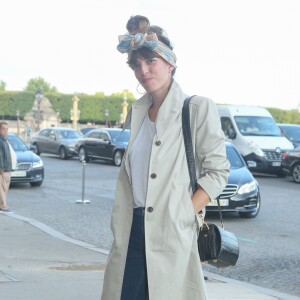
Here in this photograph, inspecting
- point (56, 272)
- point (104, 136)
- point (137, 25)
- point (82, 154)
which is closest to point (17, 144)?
point (104, 136)

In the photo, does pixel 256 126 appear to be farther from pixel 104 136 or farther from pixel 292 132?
pixel 104 136

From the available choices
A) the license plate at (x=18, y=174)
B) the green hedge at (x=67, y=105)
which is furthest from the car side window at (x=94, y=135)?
the green hedge at (x=67, y=105)

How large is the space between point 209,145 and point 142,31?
638mm

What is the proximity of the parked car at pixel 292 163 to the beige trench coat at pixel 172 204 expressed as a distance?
20.1 meters

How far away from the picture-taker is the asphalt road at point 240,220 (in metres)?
9.12

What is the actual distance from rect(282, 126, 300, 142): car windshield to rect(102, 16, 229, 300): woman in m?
26.2

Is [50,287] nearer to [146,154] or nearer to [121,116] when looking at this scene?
[146,154]

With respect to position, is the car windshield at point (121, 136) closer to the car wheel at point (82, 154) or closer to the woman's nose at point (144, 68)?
the car wheel at point (82, 154)

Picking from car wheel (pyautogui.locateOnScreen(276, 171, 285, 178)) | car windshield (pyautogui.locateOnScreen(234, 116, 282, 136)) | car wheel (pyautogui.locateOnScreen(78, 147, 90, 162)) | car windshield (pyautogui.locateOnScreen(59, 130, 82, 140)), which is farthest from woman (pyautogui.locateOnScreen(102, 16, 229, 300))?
car windshield (pyautogui.locateOnScreen(59, 130, 82, 140))

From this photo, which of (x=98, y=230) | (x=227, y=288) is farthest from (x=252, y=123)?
(x=227, y=288)

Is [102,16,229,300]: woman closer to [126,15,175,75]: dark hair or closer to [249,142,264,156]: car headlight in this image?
[126,15,175,75]: dark hair

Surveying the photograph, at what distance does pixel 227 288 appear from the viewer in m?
7.46

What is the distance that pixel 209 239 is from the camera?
12.7 feet

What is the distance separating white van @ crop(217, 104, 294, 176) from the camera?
25.2 meters
